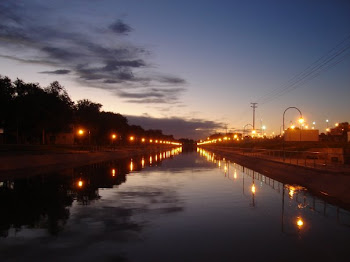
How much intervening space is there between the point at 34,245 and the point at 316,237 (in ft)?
28.8

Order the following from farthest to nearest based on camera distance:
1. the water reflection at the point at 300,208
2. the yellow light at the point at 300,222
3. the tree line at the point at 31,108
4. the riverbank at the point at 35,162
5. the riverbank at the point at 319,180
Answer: the tree line at the point at 31,108
the riverbank at the point at 35,162
the riverbank at the point at 319,180
the water reflection at the point at 300,208
the yellow light at the point at 300,222

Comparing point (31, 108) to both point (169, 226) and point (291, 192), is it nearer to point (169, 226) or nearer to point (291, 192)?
point (291, 192)

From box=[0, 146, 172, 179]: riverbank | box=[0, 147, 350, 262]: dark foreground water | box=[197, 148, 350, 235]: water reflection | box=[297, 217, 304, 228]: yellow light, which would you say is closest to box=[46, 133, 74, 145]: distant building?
box=[0, 146, 172, 179]: riverbank

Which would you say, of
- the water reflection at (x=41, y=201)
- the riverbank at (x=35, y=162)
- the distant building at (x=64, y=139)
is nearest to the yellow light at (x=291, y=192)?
the water reflection at (x=41, y=201)

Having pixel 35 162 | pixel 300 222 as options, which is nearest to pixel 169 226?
pixel 300 222

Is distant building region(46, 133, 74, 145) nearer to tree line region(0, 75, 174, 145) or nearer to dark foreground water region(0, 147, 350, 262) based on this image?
tree line region(0, 75, 174, 145)

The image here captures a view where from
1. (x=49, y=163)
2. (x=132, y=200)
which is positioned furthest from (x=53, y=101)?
(x=132, y=200)

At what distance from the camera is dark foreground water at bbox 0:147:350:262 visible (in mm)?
10742

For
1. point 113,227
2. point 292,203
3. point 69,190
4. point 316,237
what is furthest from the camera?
point 69,190

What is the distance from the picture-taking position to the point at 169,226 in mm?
14297

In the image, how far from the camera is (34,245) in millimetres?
11430

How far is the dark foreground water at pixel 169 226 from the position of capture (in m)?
10.7

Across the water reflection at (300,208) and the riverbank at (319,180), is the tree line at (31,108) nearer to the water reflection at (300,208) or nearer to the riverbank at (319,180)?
the riverbank at (319,180)

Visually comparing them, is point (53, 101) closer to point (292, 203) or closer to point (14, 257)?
point (292, 203)
